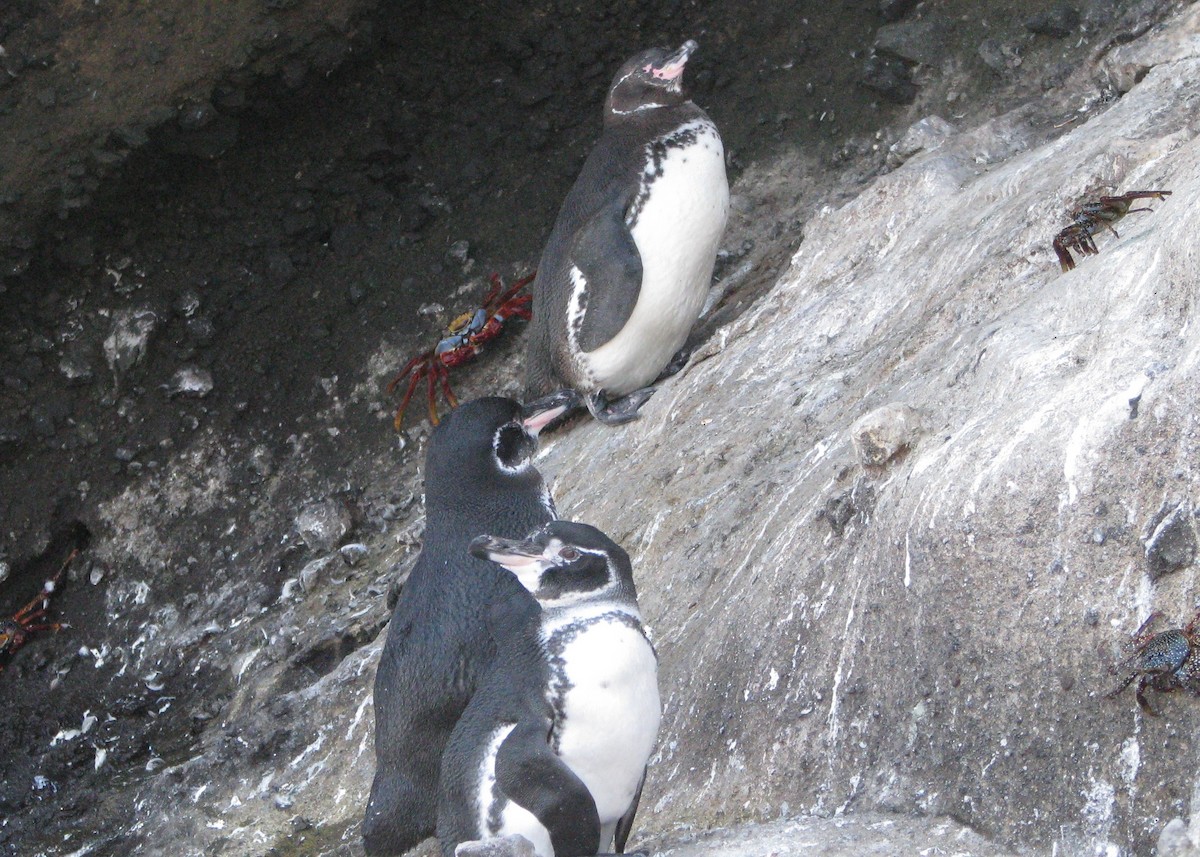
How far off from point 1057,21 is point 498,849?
15.1 ft

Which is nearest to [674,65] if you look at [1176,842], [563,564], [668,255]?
[668,255]

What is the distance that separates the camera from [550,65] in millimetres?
7023

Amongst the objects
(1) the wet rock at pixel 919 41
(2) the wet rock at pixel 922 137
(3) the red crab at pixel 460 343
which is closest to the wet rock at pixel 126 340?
(3) the red crab at pixel 460 343

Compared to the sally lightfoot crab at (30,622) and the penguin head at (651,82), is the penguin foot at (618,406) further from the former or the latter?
the sally lightfoot crab at (30,622)

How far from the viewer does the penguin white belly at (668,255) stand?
5789 mm

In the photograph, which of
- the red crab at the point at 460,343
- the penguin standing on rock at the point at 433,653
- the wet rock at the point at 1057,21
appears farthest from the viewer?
the red crab at the point at 460,343

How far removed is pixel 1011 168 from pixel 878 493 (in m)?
1.94

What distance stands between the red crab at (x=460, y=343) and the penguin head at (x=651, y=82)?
1.00 metres

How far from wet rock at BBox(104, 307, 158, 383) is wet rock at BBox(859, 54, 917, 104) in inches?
131

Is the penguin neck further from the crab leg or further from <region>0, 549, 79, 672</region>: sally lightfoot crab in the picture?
<region>0, 549, 79, 672</region>: sally lightfoot crab

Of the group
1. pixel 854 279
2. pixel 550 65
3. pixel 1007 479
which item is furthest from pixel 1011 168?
pixel 550 65

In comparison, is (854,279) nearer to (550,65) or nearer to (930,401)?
(930,401)

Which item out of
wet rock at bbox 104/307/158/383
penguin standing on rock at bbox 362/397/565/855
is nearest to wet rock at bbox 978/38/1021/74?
penguin standing on rock at bbox 362/397/565/855

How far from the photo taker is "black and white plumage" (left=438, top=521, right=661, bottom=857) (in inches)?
121
